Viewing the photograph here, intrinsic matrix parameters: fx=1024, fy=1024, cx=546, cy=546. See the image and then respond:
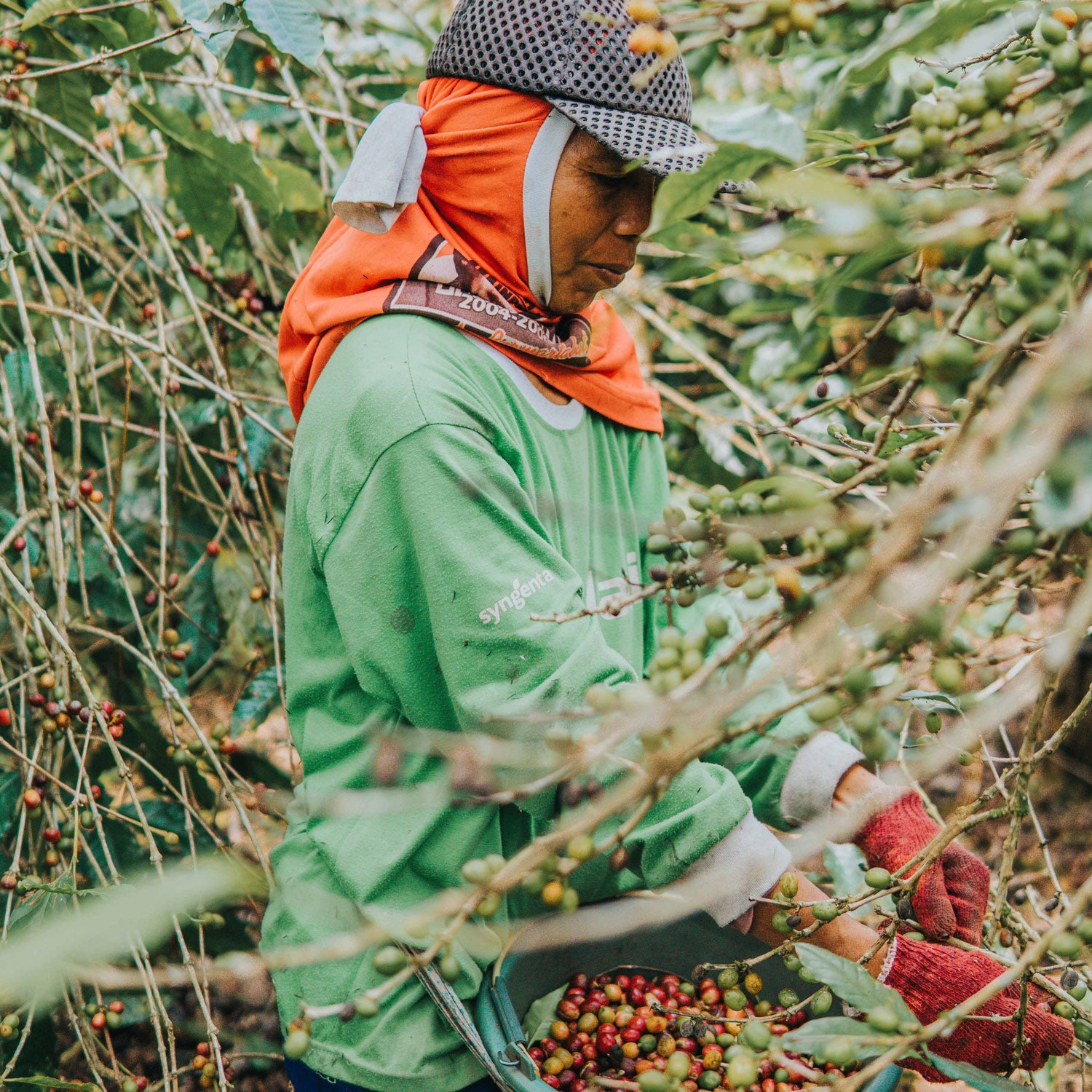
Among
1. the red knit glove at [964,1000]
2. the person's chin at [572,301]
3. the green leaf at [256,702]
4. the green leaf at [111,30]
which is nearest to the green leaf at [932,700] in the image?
the red knit glove at [964,1000]

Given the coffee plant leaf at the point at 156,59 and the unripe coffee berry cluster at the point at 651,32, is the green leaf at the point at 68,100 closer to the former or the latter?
the coffee plant leaf at the point at 156,59

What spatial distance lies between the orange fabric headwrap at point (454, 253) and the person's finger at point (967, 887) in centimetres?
94

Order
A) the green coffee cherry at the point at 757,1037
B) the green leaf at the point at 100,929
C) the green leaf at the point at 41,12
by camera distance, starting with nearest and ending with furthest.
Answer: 1. the green leaf at the point at 100,929
2. the green coffee cherry at the point at 757,1037
3. the green leaf at the point at 41,12

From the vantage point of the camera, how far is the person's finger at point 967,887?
4.91ft

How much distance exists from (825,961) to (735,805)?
32 centimetres

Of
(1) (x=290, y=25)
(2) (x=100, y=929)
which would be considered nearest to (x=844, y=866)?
(2) (x=100, y=929)

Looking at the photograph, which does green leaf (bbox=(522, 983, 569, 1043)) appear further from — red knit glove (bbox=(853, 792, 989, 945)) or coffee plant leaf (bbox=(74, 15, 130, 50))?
coffee plant leaf (bbox=(74, 15, 130, 50))

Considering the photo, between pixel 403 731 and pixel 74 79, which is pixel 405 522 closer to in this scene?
pixel 403 731

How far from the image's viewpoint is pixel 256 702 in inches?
88.4

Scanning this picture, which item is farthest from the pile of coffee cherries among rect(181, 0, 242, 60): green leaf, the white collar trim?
rect(181, 0, 242, 60): green leaf

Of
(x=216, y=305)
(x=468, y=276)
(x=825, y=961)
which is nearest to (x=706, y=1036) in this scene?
(x=825, y=961)

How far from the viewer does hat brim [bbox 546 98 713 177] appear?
1.41 m

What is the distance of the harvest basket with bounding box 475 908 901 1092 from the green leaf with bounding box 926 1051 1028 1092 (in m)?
0.56

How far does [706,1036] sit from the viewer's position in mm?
1499
